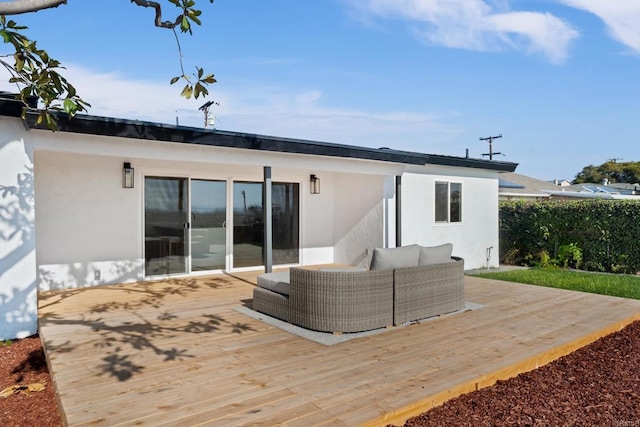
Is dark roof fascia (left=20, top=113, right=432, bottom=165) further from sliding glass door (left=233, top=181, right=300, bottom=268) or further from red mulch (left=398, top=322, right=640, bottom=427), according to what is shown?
red mulch (left=398, top=322, right=640, bottom=427)

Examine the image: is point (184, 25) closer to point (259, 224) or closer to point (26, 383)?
point (26, 383)

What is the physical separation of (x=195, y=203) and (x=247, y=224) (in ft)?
4.44

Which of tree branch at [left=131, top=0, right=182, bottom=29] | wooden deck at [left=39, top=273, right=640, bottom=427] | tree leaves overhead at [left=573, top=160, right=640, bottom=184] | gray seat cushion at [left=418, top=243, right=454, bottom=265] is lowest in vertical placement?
wooden deck at [left=39, top=273, right=640, bottom=427]

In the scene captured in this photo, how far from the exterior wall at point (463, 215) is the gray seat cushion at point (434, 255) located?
13.6 feet

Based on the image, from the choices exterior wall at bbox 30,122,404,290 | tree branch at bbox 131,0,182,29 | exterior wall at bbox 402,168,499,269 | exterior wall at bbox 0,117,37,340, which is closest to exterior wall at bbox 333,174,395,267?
exterior wall at bbox 402,168,499,269

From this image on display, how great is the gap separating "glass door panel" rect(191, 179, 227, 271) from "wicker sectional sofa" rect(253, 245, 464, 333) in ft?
11.3

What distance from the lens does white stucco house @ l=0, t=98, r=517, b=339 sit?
5238 millimetres

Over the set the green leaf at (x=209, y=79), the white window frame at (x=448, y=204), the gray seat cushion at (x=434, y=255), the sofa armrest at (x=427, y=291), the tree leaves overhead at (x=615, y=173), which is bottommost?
the sofa armrest at (x=427, y=291)

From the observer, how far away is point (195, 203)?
341 inches

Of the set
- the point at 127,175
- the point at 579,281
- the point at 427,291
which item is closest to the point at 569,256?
the point at 579,281

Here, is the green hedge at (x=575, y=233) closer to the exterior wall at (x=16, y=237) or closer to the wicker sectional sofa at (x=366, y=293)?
the wicker sectional sofa at (x=366, y=293)

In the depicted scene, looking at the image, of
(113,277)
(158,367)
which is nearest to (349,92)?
(113,277)

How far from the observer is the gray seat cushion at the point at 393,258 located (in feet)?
16.6

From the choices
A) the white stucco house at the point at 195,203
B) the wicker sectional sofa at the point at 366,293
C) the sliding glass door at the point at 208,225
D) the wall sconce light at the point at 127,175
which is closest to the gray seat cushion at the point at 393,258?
the wicker sectional sofa at the point at 366,293
